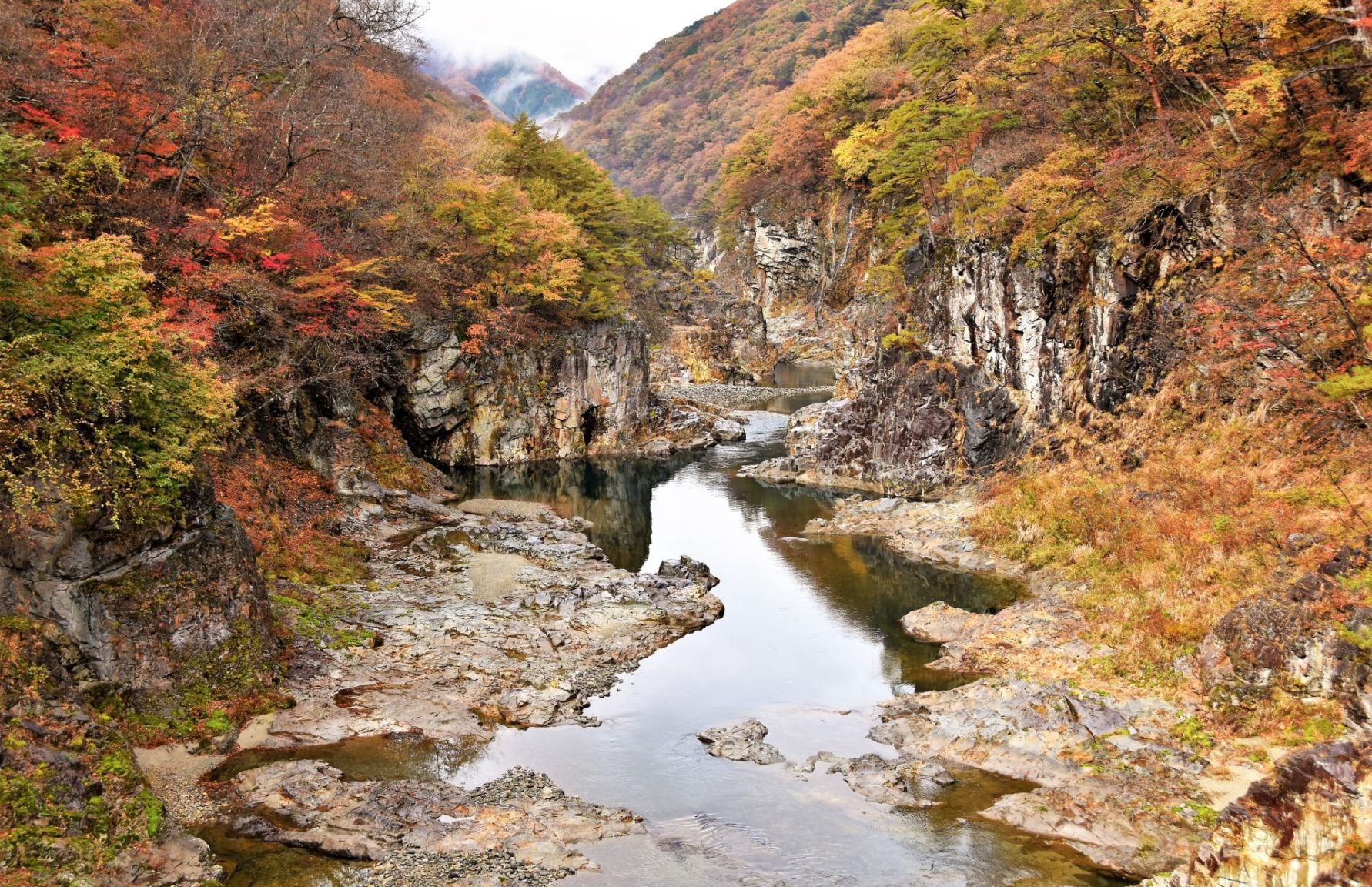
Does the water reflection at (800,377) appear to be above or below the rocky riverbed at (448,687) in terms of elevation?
above

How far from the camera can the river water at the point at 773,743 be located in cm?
1064

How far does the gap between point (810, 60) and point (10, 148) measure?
97018 millimetres

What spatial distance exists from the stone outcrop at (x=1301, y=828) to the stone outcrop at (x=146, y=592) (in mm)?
14155

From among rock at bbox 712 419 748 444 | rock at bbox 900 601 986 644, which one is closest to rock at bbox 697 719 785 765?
rock at bbox 900 601 986 644

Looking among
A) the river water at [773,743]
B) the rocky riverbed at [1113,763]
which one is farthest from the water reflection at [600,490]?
the rocky riverbed at [1113,763]

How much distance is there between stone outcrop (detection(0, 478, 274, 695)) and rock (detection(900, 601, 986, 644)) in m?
14.3

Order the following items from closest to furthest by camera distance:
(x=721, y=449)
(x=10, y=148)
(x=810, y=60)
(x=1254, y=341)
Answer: (x=10, y=148) < (x=1254, y=341) < (x=721, y=449) < (x=810, y=60)

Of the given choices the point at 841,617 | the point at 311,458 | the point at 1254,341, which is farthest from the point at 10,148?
the point at 1254,341

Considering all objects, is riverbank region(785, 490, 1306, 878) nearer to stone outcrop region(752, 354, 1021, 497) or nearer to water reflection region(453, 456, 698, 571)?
stone outcrop region(752, 354, 1021, 497)

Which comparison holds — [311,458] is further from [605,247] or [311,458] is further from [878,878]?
[605,247]

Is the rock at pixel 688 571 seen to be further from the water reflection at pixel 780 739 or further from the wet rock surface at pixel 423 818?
the wet rock surface at pixel 423 818

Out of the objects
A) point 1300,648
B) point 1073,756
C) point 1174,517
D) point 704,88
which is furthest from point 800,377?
point 704,88

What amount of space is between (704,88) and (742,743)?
126863 mm

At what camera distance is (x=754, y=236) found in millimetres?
76375
